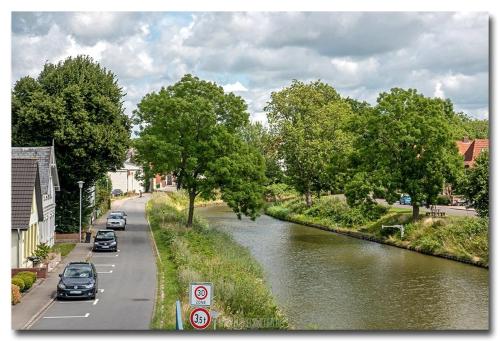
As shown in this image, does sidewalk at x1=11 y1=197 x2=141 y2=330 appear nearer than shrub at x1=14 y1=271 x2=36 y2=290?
Yes

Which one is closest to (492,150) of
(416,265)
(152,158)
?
(416,265)

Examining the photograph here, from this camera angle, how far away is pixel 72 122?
46.0m

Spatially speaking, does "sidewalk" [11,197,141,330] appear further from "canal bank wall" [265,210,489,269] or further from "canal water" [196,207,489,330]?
"canal bank wall" [265,210,489,269]

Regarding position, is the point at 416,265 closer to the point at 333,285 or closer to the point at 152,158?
the point at 333,285

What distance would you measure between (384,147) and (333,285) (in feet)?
62.5

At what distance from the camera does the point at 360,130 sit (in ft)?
184

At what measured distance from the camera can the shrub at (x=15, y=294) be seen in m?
27.3

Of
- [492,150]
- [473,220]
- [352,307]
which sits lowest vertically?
[352,307]

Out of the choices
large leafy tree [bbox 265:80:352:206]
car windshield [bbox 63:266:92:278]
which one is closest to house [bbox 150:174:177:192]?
large leafy tree [bbox 265:80:352:206]

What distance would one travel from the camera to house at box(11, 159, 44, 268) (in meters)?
33.1

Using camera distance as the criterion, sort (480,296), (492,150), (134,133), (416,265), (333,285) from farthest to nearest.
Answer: (134,133), (416,265), (333,285), (480,296), (492,150)

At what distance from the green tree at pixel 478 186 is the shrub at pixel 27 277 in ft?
86.2

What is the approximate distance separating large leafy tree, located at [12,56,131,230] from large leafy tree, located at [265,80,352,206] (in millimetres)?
29678

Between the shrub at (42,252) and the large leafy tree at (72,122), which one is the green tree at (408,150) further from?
the shrub at (42,252)
